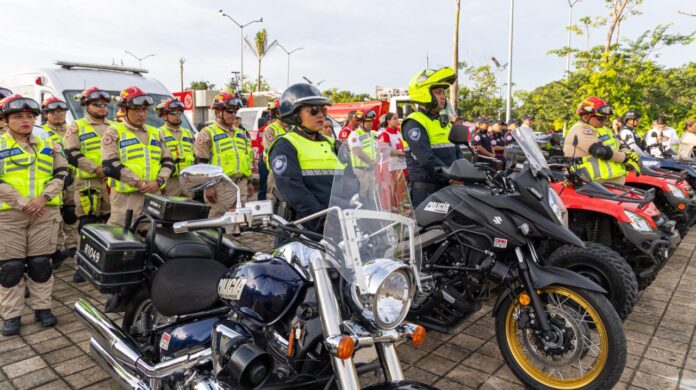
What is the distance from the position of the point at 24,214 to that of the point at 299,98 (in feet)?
8.34

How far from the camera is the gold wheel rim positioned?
9.37 ft

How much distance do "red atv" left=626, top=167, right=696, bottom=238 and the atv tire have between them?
9.45 ft

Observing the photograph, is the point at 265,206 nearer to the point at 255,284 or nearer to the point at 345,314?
the point at 255,284

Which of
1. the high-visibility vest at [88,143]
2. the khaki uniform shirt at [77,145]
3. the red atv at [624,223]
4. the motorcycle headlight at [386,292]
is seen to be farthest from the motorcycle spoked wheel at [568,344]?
the high-visibility vest at [88,143]

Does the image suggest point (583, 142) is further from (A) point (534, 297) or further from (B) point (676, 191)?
(A) point (534, 297)

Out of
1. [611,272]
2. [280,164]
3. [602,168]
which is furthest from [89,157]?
[602,168]

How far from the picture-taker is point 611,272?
367 centimetres

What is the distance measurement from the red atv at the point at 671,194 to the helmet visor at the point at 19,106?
6.29 m

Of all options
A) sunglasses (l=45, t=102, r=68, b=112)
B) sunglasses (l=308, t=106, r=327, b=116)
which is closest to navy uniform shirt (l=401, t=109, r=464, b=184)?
sunglasses (l=308, t=106, r=327, b=116)

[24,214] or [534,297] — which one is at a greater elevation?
[24,214]

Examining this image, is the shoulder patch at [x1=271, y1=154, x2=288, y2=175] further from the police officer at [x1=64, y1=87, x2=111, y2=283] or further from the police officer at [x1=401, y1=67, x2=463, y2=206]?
the police officer at [x1=64, y1=87, x2=111, y2=283]

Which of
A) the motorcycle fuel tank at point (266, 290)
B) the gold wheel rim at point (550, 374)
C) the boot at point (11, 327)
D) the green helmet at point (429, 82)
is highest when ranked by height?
the green helmet at point (429, 82)

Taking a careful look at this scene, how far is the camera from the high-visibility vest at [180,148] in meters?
5.90

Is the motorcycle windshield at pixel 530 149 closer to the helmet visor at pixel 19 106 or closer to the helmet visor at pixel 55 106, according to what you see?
the helmet visor at pixel 19 106
